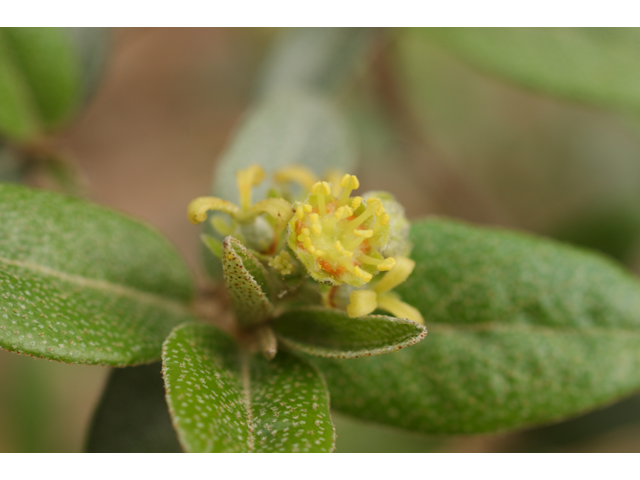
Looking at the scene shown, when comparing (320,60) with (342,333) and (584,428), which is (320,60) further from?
(584,428)

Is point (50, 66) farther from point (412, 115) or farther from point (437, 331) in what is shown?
point (412, 115)

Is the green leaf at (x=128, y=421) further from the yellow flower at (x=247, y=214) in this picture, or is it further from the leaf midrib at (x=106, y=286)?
the yellow flower at (x=247, y=214)

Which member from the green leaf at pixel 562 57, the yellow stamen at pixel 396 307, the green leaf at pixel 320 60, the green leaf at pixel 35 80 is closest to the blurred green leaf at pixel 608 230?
the green leaf at pixel 562 57

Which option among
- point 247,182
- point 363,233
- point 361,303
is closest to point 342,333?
point 361,303

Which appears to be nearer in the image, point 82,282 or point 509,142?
point 82,282

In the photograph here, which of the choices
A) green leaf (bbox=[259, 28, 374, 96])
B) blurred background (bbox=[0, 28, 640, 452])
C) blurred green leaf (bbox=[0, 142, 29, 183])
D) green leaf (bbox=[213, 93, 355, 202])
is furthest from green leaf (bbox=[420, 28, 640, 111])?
blurred green leaf (bbox=[0, 142, 29, 183])
